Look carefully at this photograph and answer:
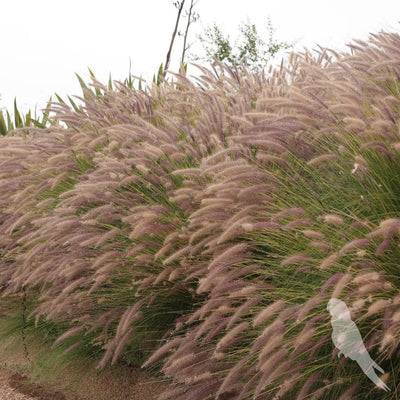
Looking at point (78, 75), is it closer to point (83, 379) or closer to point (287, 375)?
point (83, 379)

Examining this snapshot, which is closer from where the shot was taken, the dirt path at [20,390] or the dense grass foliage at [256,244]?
the dense grass foliage at [256,244]

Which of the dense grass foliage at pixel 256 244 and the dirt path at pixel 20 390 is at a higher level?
the dense grass foliage at pixel 256 244

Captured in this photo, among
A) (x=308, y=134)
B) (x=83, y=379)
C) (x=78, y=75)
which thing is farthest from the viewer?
(x=78, y=75)

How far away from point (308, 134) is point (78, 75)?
569 cm

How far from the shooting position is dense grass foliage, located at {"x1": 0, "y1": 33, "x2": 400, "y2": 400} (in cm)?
253

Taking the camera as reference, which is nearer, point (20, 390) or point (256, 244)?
point (256, 244)

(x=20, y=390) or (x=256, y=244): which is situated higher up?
(x=256, y=244)

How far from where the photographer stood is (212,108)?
4.02m

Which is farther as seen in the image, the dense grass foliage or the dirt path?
the dirt path

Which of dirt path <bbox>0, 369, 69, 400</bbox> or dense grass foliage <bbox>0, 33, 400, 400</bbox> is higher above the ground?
dense grass foliage <bbox>0, 33, 400, 400</bbox>

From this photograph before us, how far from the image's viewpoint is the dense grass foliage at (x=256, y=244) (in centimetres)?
253

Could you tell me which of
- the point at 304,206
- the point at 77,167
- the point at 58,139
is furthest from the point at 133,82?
the point at 304,206

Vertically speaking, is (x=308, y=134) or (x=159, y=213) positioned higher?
(x=308, y=134)

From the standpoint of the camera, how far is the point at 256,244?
10.4ft
